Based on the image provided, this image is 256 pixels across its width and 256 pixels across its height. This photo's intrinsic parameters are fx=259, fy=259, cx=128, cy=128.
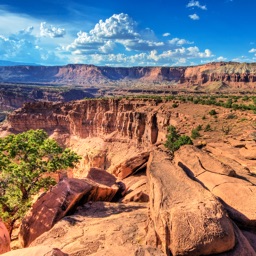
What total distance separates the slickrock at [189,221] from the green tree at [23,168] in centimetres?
1155

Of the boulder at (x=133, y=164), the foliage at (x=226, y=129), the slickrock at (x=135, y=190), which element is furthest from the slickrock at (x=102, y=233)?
the foliage at (x=226, y=129)

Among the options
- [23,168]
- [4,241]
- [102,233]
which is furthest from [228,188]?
[23,168]

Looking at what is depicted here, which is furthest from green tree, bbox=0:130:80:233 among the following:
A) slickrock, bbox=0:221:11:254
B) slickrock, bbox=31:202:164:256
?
slickrock, bbox=31:202:164:256

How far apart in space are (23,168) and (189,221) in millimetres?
14866

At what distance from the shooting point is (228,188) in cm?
1512

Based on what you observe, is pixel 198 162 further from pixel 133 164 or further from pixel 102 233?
pixel 133 164

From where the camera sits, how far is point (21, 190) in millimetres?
21641

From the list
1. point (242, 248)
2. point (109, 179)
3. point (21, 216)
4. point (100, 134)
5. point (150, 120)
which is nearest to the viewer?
point (242, 248)

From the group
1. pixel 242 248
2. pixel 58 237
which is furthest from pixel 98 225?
pixel 242 248

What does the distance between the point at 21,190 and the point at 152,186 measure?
12320 millimetres

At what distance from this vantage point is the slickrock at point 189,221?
419 inches

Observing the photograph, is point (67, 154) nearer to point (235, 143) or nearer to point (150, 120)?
point (235, 143)

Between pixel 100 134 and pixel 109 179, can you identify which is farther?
pixel 100 134

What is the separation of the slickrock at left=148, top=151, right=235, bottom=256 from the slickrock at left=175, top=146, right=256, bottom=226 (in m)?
1.80
